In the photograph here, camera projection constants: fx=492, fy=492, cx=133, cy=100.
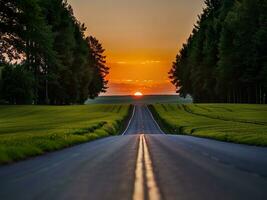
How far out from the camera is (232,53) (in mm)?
101875

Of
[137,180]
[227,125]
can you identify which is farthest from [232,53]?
[137,180]

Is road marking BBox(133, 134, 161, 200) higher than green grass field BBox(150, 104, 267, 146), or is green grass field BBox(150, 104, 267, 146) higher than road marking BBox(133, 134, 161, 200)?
road marking BBox(133, 134, 161, 200)

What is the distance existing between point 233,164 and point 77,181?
255 inches

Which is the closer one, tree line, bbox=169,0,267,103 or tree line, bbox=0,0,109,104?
tree line, bbox=0,0,109,104

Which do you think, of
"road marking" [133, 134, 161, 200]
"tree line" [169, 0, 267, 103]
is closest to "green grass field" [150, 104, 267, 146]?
"tree line" [169, 0, 267, 103]

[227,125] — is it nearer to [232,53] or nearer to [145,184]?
[145,184]

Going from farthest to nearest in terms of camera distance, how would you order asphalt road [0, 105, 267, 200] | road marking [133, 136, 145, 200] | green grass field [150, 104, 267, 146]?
green grass field [150, 104, 267, 146], asphalt road [0, 105, 267, 200], road marking [133, 136, 145, 200]

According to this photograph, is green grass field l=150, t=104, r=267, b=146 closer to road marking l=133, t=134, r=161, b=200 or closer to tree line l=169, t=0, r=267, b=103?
tree line l=169, t=0, r=267, b=103

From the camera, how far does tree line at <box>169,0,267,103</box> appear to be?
92.1 metres

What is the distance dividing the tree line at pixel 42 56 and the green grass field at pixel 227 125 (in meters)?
18.0

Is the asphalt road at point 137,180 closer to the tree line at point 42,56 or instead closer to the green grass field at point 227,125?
the green grass field at point 227,125

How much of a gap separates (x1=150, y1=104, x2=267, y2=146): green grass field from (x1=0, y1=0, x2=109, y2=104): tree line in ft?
59.1

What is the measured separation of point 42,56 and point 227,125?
73.5 feet

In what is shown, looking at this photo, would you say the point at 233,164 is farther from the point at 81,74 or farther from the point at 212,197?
the point at 81,74
